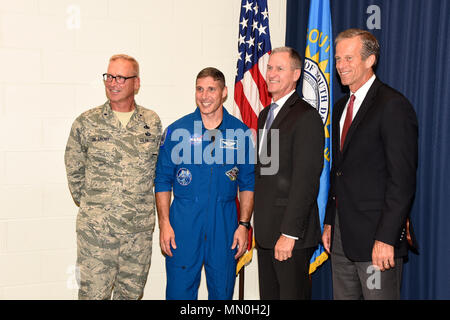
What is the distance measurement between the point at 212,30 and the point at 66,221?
6.32 feet

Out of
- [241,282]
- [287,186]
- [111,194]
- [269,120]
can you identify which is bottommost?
[241,282]

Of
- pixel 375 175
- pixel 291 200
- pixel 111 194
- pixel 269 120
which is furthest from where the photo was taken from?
pixel 111 194

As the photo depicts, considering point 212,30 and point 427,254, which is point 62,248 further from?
point 427,254

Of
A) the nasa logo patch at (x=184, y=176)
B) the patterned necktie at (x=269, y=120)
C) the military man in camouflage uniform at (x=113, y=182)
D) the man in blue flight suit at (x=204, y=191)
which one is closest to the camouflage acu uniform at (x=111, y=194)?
the military man in camouflage uniform at (x=113, y=182)

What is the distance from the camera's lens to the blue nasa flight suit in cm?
262

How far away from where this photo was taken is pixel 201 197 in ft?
8.60

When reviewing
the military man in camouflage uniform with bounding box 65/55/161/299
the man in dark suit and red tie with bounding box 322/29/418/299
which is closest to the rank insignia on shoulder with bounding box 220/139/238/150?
the military man in camouflage uniform with bounding box 65/55/161/299

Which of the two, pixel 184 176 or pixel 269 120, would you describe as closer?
pixel 269 120

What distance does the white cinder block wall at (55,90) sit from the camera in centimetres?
317

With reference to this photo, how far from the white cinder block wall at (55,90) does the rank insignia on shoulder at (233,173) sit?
1.09 metres

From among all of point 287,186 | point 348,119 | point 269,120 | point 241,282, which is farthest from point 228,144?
point 241,282

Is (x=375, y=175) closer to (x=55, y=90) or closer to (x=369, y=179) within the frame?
(x=369, y=179)

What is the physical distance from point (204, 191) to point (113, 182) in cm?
58

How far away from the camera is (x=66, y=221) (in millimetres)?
3363
